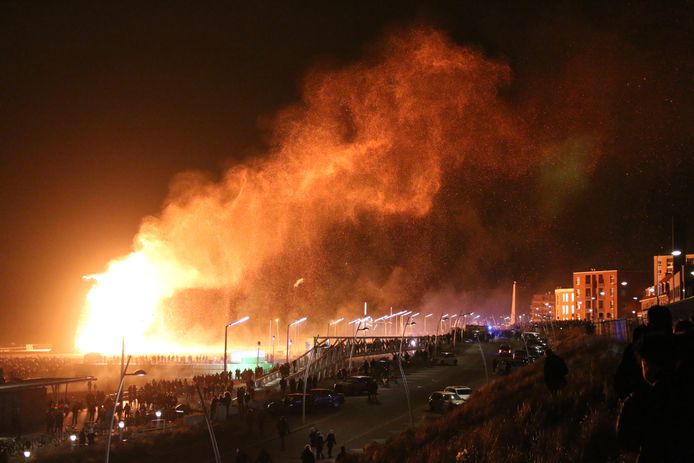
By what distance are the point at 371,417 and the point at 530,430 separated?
1773cm

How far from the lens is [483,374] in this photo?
146ft

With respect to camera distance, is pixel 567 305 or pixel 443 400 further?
pixel 567 305

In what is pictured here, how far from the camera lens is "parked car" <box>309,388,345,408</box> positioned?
33.4 meters

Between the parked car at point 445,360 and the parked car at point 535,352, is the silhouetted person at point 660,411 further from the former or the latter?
the parked car at point 445,360

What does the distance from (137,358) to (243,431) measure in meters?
44.2

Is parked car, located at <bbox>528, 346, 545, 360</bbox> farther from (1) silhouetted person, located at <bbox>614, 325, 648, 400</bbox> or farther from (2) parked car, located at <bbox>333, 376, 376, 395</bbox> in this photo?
(1) silhouetted person, located at <bbox>614, 325, 648, 400</bbox>

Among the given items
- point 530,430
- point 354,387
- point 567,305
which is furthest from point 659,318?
point 567,305

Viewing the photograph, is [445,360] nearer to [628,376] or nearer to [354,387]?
[354,387]

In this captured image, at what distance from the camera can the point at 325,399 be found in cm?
3369

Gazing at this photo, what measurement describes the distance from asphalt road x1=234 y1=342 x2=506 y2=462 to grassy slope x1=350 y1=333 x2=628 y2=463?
4829 millimetres

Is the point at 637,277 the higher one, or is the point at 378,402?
the point at 637,277

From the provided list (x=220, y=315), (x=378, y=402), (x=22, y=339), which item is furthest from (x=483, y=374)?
(x=22, y=339)

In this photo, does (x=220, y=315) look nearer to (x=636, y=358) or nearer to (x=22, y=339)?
(x=22, y=339)

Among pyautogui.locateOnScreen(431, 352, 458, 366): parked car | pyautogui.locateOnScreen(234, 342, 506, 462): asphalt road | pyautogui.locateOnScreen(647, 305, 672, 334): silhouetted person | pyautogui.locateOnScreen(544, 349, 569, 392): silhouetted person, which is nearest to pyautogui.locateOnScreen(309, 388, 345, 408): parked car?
pyautogui.locateOnScreen(234, 342, 506, 462): asphalt road
